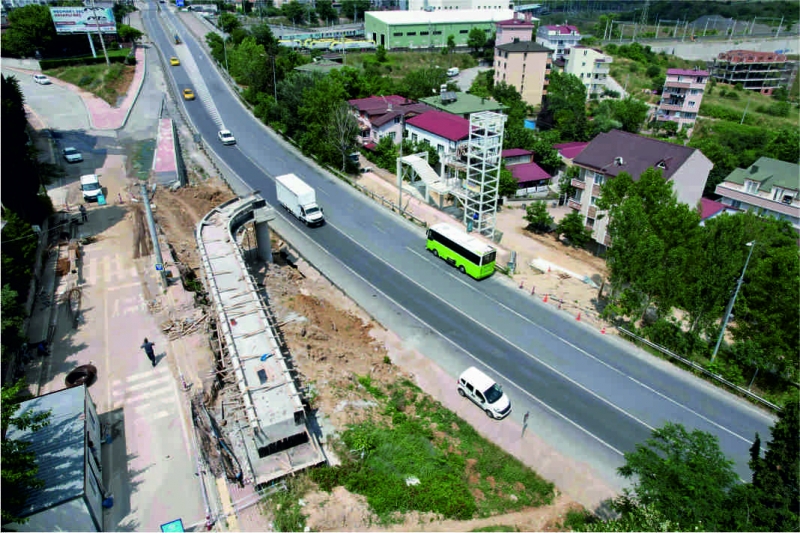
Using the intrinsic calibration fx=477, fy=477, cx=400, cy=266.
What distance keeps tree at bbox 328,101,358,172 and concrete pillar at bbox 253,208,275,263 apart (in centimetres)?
2281

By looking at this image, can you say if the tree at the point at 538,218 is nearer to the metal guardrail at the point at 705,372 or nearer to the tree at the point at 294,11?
the metal guardrail at the point at 705,372

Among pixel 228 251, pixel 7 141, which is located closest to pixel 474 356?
pixel 228 251

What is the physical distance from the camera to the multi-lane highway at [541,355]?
26.4 metres

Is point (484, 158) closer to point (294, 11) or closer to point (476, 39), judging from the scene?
point (476, 39)

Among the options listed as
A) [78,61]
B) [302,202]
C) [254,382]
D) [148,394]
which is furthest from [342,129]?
[78,61]

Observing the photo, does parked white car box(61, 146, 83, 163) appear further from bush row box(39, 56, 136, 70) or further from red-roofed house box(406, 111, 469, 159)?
bush row box(39, 56, 136, 70)

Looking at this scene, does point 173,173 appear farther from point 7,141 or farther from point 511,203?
point 511,203

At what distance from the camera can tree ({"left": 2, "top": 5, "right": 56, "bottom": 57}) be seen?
8269 centimetres

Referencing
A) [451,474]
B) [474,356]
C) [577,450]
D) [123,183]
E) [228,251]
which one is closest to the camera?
[451,474]

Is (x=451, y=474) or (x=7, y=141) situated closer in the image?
(x=451, y=474)

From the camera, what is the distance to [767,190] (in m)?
62.6

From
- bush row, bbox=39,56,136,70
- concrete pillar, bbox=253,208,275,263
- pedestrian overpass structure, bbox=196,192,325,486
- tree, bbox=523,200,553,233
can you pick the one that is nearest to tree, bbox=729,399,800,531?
pedestrian overpass structure, bbox=196,192,325,486

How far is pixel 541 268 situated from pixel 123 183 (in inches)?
1736

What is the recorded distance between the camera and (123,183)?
51.2 metres
